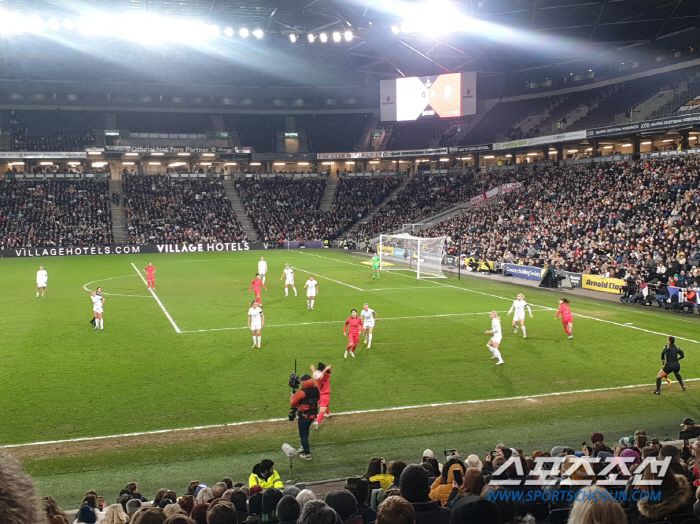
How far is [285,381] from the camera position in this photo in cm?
1742

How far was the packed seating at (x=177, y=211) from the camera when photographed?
69.2 meters

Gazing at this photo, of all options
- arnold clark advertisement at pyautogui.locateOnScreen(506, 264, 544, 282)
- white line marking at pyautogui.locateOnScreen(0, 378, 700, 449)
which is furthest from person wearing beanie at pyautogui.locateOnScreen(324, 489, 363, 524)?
arnold clark advertisement at pyautogui.locateOnScreen(506, 264, 544, 282)

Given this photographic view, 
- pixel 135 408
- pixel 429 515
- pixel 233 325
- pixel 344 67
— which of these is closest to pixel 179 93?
pixel 344 67

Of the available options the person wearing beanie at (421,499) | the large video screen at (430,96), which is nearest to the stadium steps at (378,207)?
the large video screen at (430,96)

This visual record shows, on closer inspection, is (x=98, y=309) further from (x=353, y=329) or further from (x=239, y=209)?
(x=239, y=209)

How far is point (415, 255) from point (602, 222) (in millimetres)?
13832

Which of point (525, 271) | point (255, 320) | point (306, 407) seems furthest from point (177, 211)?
point (306, 407)

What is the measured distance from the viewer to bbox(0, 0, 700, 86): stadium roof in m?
44.5

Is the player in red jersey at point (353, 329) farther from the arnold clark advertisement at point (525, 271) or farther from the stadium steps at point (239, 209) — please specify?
the stadium steps at point (239, 209)

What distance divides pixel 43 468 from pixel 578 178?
5069 cm

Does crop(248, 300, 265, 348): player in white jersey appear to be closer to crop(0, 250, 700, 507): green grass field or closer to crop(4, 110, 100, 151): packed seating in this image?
crop(0, 250, 700, 507): green grass field

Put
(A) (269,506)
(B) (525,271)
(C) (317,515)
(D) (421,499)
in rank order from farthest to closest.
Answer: (B) (525,271)
(A) (269,506)
(D) (421,499)
(C) (317,515)

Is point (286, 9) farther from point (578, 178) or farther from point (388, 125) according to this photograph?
point (388, 125)

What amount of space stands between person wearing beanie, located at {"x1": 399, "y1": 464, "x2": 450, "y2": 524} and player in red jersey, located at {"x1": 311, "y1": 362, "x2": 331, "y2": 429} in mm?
7999
